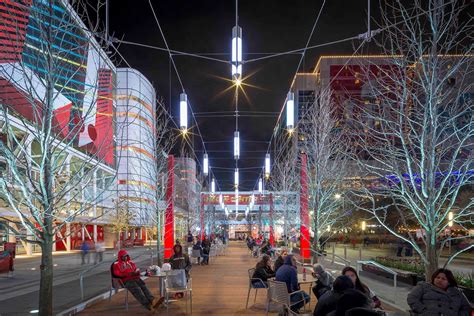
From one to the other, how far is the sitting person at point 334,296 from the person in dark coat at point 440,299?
1.20m

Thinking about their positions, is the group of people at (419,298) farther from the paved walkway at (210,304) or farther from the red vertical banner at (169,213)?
the red vertical banner at (169,213)

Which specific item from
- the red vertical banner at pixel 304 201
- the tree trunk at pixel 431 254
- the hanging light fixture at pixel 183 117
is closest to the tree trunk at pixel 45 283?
the tree trunk at pixel 431 254

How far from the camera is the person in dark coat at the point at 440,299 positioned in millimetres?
5973

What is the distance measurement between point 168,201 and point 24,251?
27.0 metres

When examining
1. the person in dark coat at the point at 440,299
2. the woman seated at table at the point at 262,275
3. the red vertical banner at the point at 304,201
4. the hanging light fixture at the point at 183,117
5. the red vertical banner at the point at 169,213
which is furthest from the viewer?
the red vertical banner at the point at 169,213

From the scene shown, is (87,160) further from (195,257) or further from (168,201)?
(195,257)

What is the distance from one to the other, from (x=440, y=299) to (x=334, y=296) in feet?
4.98

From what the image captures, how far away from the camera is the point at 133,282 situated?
31.3 feet

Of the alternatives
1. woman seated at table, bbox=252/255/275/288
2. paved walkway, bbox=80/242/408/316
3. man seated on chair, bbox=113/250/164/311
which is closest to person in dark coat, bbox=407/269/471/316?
paved walkway, bbox=80/242/408/316

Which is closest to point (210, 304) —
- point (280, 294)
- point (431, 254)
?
point (280, 294)

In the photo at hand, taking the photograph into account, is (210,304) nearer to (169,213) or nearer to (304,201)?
(304,201)

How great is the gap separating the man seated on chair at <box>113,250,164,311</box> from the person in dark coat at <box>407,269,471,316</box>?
5.36 metres

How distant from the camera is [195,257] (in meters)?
23.4

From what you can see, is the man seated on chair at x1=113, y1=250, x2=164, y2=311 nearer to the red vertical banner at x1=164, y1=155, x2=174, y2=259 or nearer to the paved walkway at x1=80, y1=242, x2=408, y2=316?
the paved walkway at x1=80, y1=242, x2=408, y2=316
